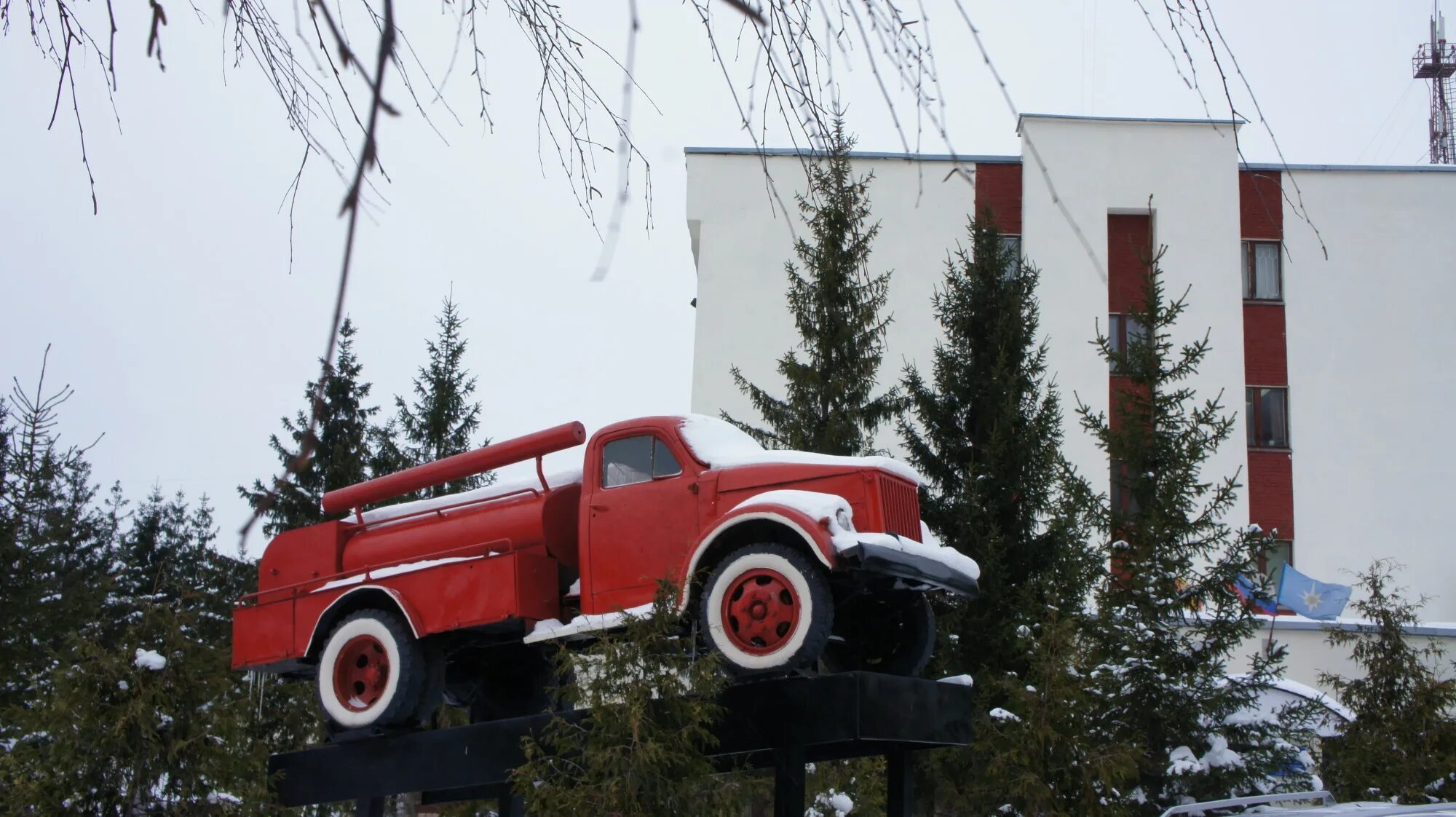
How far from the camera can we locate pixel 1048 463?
17.1m

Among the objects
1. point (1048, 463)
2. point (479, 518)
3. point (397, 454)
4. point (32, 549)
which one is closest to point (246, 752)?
point (479, 518)

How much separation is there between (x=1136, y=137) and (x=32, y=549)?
2106 centimetres

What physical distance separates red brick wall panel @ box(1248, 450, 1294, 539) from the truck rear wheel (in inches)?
814

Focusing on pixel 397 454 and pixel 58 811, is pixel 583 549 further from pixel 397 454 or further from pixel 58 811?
pixel 397 454

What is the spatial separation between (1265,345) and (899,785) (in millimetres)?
21077

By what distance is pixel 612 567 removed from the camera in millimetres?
7402

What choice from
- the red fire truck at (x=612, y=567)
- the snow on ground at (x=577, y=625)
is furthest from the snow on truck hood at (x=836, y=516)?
the snow on ground at (x=577, y=625)

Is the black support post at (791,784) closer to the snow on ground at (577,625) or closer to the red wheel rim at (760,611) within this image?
the red wheel rim at (760,611)

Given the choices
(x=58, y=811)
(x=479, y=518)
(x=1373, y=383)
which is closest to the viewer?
(x=479, y=518)

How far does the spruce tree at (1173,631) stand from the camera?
12.4 meters

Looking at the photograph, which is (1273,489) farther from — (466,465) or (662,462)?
(466,465)

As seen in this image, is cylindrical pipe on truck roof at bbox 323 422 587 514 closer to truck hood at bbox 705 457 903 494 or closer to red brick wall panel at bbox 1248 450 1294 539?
truck hood at bbox 705 457 903 494

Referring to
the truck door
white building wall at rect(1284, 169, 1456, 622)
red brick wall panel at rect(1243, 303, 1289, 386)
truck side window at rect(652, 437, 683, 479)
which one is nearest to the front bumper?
the truck door

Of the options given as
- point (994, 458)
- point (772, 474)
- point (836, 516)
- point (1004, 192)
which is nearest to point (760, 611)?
point (836, 516)
